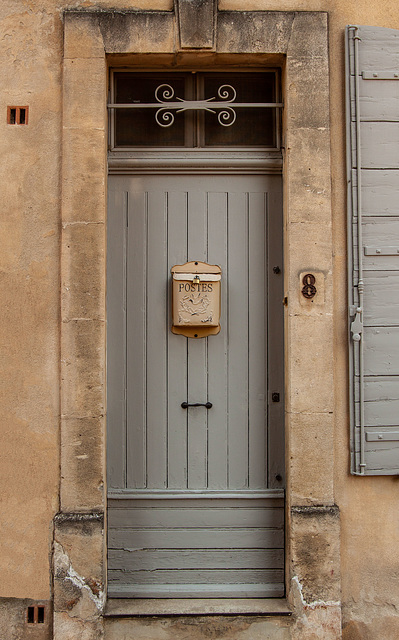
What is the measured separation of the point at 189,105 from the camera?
4.00 m

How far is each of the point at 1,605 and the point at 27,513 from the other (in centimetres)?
61

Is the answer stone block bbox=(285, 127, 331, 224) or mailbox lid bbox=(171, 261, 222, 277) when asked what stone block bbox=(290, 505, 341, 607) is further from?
stone block bbox=(285, 127, 331, 224)

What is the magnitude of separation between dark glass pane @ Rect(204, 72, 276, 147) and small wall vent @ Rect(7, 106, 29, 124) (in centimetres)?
125

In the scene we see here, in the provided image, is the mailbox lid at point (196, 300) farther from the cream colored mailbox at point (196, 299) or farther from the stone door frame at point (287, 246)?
the stone door frame at point (287, 246)

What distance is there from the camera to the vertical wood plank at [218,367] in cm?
406

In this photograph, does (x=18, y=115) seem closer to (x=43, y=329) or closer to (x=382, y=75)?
(x=43, y=329)

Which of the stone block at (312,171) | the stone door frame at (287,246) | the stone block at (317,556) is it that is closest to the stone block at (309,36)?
the stone door frame at (287,246)

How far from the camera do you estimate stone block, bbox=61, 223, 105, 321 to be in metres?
3.82

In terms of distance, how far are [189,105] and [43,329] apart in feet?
6.05

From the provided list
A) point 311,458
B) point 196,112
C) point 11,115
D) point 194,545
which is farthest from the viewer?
point 196,112

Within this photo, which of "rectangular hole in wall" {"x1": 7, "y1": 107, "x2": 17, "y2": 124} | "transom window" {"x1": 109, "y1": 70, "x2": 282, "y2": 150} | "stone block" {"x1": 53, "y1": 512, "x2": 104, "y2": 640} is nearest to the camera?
"stone block" {"x1": 53, "y1": 512, "x2": 104, "y2": 640}

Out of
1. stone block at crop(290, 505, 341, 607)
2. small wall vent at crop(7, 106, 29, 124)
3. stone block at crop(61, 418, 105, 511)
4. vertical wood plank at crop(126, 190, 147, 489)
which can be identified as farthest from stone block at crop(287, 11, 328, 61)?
stone block at crop(290, 505, 341, 607)

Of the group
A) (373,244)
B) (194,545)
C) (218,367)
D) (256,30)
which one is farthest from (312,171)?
(194,545)

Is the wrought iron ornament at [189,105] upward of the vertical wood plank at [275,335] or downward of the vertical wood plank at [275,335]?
upward
